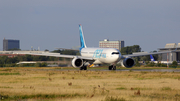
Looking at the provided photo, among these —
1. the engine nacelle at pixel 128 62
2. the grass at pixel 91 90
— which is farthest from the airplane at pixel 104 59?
the grass at pixel 91 90

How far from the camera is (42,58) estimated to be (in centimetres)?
9412

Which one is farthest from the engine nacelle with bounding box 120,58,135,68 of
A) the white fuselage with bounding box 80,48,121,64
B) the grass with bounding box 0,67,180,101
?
the grass with bounding box 0,67,180,101

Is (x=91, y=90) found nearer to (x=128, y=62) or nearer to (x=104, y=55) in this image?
(x=104, y=55)

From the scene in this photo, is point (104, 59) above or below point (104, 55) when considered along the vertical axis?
below

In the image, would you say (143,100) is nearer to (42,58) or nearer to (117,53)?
(117,53)

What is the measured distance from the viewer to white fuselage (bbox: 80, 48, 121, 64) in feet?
152

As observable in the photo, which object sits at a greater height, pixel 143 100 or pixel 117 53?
pixel 117 53

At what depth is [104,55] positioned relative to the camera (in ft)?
158

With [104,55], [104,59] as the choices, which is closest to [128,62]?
[104,59]

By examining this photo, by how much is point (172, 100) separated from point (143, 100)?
1.49 m

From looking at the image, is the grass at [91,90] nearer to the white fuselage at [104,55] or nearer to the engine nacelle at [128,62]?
the white fuselage at [104,55]

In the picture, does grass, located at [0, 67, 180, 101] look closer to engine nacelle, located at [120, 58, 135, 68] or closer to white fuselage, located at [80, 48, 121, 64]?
white fuselage, located at [80, 48, 121, 64]

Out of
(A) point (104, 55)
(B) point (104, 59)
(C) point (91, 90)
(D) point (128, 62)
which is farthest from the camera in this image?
(D) point (128, 62)

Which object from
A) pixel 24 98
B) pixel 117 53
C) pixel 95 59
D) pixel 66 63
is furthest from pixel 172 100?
pixel 66 63
